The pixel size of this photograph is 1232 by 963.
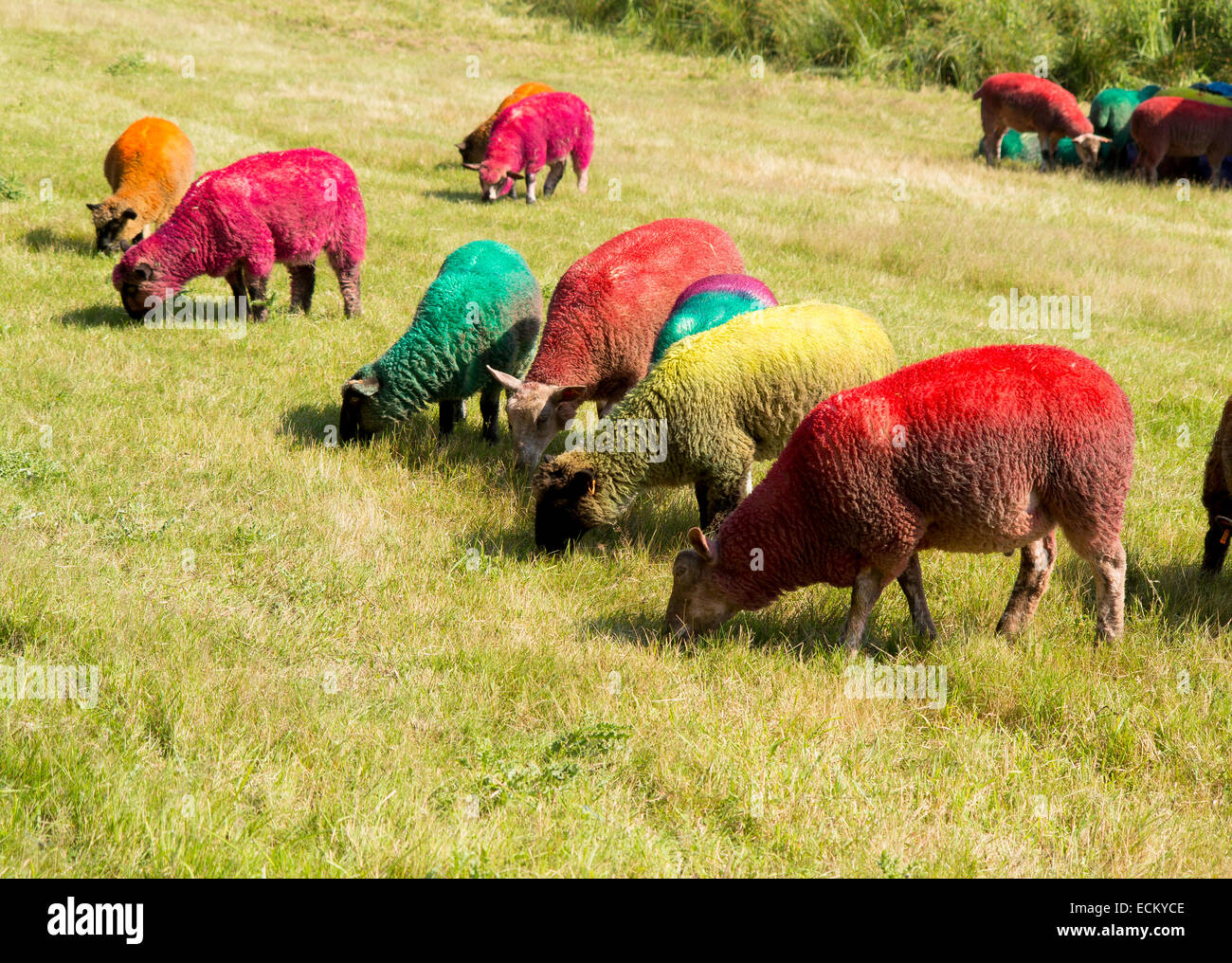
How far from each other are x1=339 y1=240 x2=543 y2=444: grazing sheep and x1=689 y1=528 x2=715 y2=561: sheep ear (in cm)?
338

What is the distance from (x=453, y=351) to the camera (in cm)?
806

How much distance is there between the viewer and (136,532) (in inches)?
243

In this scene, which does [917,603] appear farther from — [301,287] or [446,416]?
[301,287]

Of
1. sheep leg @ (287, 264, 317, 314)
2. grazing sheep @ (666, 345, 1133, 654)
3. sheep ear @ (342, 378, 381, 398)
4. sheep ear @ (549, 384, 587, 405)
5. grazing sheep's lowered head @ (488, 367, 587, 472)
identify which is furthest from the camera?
sheep leg @ (287, 264, 317, 314)

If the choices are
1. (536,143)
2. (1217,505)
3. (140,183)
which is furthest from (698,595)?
(536,143)

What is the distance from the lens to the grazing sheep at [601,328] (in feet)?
24.8

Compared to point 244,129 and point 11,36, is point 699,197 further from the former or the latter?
point 11,36

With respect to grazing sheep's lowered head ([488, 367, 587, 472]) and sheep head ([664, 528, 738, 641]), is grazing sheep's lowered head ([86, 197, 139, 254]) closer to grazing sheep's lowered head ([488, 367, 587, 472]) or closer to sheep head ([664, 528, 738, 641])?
grazing sheep's lowered head ([488, 367, 587, 472])

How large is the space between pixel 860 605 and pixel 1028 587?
3.48ft

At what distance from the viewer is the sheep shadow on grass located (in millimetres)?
12422

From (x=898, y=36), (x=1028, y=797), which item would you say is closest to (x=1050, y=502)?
(x=1028, y=797)

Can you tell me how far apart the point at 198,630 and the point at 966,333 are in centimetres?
958

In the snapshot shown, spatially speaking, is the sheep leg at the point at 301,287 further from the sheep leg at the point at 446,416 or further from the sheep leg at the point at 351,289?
the sheep leg at the point at 446,416

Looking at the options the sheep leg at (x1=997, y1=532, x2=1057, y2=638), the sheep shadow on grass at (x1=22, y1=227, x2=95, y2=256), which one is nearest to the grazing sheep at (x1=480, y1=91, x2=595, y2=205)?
the sheep shadow on grass at (x1=22, y1=227, x2=95, y2=256)
